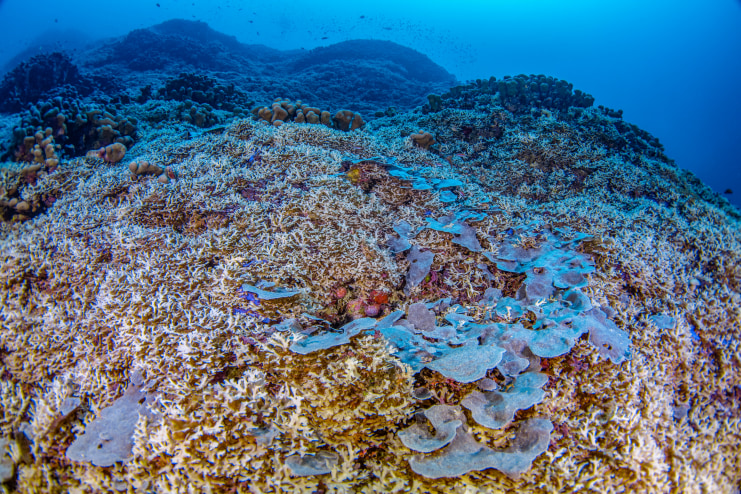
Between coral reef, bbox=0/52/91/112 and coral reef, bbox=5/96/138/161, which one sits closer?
coral reef, bbox=5/96/138/161

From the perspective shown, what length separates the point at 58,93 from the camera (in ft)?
32.5

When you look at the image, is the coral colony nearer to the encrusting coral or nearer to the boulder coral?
the encrusting coral

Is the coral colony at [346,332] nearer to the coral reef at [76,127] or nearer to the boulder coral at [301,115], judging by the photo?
the boulder coral at [301,115]

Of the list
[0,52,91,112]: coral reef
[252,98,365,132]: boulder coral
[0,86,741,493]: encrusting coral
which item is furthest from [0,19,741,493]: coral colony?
[0,52,91,112]: coral reef

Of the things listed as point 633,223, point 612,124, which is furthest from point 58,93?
point 612,124

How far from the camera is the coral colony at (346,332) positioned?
5.80 ft

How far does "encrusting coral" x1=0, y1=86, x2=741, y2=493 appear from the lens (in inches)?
→ 69.6

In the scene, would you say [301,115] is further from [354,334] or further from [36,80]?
[36,80]

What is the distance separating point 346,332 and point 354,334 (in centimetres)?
10

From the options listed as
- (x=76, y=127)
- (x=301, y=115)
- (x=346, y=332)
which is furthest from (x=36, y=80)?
(x=346, y=332)

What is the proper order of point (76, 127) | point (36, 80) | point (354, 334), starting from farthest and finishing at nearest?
point (36, 80), point (76, 127), point (354, 334)

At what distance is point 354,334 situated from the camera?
2113mm

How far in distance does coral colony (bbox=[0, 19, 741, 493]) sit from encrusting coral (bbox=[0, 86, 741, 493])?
0.02 meters

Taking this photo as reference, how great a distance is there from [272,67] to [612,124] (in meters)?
20.0
